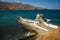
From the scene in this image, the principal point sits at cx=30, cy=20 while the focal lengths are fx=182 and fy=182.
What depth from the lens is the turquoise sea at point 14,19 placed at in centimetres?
448

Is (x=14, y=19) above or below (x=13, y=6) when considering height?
below

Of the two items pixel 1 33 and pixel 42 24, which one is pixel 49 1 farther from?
pixel 1 33

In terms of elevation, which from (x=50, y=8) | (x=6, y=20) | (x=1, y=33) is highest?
(x=50, y=8)

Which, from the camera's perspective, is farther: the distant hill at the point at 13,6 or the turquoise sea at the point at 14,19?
the distant hill at the point at 13,6

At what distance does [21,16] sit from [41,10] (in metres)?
0.52

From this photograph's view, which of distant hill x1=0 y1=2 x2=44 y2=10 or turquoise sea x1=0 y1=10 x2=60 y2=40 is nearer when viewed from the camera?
turquoise sea x1=0 y1=10 x2=60 y2=40

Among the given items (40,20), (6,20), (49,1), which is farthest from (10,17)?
(49,1)

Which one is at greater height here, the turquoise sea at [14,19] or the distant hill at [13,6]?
the distant hill at [13,6]

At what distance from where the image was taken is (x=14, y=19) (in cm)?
452

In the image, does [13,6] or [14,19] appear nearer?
[14,19]

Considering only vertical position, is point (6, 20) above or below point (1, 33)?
above

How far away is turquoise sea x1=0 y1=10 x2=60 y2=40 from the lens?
4.48m

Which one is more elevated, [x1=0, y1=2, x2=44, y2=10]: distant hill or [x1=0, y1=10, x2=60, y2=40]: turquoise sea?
[x1=0, y1=2, x2=44, y2=10]: distant hill

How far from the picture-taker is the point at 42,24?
4379 mm
